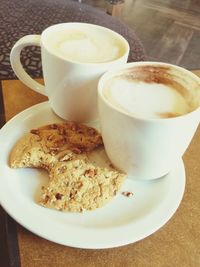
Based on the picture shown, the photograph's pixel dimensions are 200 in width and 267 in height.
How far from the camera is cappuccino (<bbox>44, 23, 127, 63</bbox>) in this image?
0.48 meters

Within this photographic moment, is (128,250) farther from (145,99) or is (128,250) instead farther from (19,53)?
(19,53)

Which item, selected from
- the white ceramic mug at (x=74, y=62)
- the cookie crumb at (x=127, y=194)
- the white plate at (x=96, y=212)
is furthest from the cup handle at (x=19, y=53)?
the cookie crumb at (x=127, y=194)

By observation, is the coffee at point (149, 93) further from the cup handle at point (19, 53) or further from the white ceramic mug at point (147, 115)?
the cup handle at point (19, 53)

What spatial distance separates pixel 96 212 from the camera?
1.33ft

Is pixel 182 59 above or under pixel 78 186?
under

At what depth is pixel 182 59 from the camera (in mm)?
1897

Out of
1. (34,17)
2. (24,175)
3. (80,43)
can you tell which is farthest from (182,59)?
(24,175)

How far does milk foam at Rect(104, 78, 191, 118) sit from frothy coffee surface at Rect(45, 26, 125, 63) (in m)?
0.06

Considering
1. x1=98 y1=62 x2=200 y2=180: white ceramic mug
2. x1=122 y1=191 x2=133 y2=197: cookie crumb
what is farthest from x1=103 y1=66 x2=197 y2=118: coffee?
x1=122 y1=191 x2=133 y2=197: cookie crumb

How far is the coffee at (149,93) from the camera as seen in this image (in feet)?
1.31

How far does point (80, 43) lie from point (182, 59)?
1478 mm

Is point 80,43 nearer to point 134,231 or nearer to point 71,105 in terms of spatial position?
point 71,105

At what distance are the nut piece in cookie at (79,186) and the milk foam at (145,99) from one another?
9 cm

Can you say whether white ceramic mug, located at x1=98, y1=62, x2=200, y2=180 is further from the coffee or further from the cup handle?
the cup handle
